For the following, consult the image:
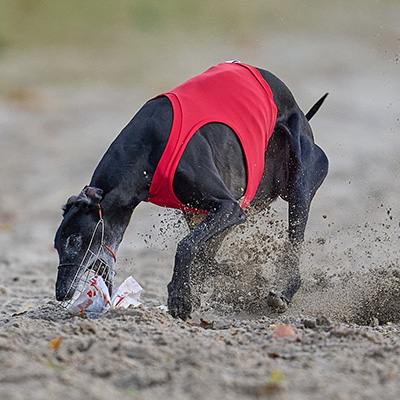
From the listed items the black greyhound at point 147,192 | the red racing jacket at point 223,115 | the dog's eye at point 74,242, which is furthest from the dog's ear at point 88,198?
the red racing jacket at point 223,115

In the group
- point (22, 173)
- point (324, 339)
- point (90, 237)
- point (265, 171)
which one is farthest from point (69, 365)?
point (22, 173)

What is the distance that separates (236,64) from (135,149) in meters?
1.12

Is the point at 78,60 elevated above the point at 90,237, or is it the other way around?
the point at 78,60

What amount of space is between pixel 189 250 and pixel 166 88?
29.2 feet

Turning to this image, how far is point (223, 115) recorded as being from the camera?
4.46 meters

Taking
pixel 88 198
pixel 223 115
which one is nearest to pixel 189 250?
pixel 88 198

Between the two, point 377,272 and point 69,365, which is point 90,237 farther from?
point 377,272

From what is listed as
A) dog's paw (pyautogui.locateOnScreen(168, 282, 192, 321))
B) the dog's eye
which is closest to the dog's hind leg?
dog's paw (pyautogui.locateOnScreen(168, 282, 192, 321))

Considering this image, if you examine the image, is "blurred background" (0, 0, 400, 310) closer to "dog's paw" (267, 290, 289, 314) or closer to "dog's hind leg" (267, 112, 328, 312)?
"dog's hind leg" (267, 112, 328, 312)

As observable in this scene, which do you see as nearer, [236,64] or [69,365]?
[69,365]

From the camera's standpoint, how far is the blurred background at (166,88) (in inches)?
277

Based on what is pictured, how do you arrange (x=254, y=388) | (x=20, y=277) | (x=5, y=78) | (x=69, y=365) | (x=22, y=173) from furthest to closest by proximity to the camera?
(x=5, y=78), (x=22, y=173), (x=20, y=277), (x=69, y=365), (x=254, y=388)

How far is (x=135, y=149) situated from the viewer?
416 centimetres

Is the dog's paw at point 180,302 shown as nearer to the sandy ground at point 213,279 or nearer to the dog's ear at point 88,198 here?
the sandy ground at point 213,279
